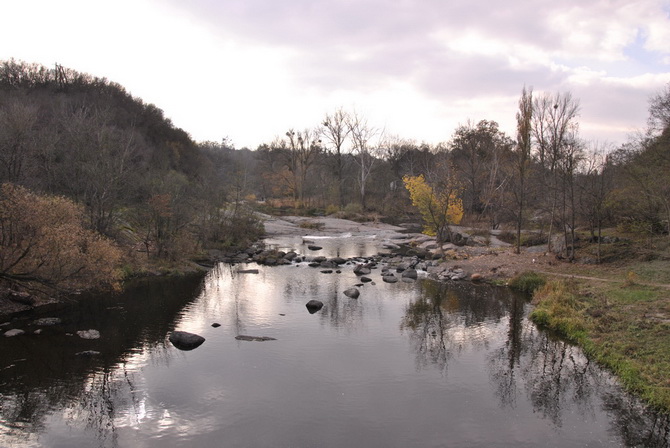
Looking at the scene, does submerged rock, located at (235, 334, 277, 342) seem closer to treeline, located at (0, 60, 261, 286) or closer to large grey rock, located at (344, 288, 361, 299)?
large grey rock, located at (344, 288, 361, 299)

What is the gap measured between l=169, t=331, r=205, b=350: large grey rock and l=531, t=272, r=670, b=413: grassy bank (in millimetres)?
13447

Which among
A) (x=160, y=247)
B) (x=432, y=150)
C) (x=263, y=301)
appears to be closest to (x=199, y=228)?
(x=160, y=247)

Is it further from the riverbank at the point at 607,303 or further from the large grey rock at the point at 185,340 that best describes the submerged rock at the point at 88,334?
the riverbank at the point at 607,303

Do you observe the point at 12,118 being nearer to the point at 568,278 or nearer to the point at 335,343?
the point at 335,343

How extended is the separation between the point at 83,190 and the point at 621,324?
95.4 ft

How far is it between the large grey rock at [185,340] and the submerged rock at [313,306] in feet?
18.2

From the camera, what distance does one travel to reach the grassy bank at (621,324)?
12.3 metres

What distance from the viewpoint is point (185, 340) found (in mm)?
15391

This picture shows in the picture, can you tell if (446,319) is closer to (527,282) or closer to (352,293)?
(352,293)

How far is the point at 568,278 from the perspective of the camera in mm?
22828

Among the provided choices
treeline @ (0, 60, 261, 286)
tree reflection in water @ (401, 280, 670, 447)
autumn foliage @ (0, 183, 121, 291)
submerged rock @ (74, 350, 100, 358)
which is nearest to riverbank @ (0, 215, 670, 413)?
tree reflection in water @ (401, 280, 670, 447)

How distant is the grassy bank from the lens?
1234 cm

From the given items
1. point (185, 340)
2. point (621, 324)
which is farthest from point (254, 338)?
point (621, 324)

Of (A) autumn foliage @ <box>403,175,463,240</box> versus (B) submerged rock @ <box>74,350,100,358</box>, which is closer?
(B) submerged rock @ <box>74,350,100,358</box>
